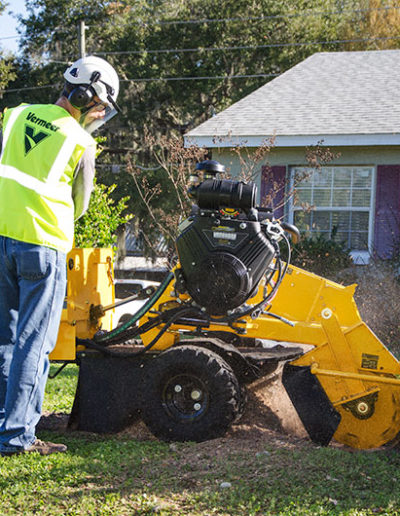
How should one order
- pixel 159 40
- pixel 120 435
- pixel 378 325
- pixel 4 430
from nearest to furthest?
pixel 4 430, pixel 120 435, pixel 378 325, pixel 159 40

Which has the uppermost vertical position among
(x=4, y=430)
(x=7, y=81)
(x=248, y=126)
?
(x=7, y=81)

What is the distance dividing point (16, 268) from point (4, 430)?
0.93m

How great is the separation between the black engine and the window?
711 cm

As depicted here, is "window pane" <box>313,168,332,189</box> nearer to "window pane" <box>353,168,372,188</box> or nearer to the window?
the window

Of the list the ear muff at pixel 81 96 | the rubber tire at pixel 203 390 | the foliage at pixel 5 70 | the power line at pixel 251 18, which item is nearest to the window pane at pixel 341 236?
the rubber tire at pixel 203 390

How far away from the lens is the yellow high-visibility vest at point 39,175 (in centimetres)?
402

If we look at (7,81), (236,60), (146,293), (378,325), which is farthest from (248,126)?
(7,81)

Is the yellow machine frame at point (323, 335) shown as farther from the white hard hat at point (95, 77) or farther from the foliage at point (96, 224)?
the foliage at point (96, 224)

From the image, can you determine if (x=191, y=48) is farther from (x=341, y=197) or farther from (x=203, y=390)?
(x=203, y=390)

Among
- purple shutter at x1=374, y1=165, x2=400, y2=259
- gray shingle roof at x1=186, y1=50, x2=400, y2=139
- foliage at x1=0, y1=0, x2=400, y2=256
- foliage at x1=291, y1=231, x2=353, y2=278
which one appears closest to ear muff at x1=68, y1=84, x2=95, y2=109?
foliage at x1=291, y1=231, x2=353, y2=278

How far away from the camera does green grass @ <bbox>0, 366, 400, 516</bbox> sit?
3.53m

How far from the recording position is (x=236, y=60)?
24969 millimetres

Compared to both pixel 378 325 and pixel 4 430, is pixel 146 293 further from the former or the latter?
pixel 378 325

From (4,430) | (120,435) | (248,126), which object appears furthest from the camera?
(248,126)
